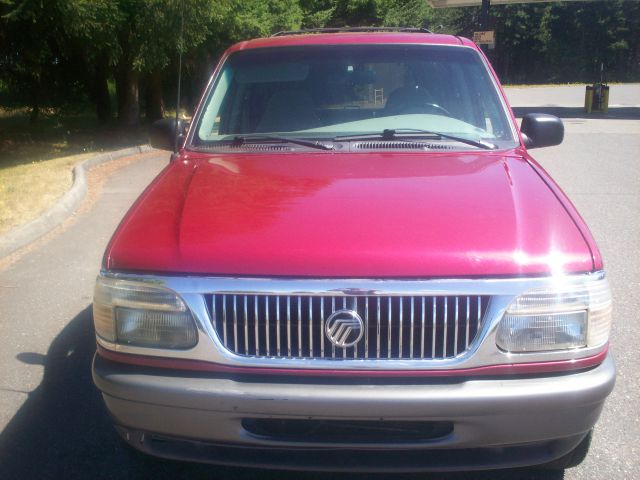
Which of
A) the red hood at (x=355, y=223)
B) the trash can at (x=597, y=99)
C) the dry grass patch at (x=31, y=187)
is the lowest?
the trash can at (x=597, y=99)

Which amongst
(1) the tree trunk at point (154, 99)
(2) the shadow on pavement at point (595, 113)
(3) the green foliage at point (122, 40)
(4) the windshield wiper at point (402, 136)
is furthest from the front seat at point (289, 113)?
(2) the shadow on pavement at point (595, 113)

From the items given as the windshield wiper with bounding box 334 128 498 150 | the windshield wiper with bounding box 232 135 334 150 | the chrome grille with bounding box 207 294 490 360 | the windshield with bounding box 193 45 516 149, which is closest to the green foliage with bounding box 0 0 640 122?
the windshield with bounding box 193 45 516 149

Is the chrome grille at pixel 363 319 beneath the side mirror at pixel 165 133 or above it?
beneath

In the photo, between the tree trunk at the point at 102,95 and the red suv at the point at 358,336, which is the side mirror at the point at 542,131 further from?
the tree trunk at the point at 102,95

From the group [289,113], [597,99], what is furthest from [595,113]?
[289,113]

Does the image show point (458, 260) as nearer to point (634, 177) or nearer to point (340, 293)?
point (340, 293)

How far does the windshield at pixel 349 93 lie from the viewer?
4023mm

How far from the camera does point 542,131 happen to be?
4281 millimetres

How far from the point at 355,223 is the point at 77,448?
1853 millimetres

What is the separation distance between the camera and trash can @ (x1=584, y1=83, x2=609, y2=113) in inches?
995

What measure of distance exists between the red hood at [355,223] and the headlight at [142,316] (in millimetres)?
88

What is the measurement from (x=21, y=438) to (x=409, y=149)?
2.44 meters

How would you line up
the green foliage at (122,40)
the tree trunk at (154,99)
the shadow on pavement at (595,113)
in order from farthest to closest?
the shadow on pavement at (595,113) → the tree trunk at (154,99) → the green foliage at (122,40)

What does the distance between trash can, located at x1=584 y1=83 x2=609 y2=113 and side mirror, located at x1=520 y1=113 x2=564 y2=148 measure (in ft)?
75.2
